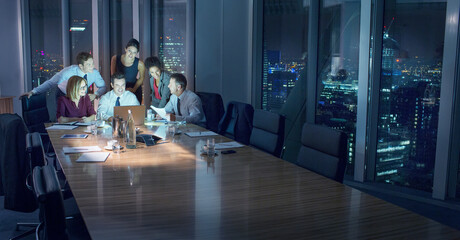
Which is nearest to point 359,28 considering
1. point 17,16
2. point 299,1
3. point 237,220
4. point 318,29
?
point 318,29

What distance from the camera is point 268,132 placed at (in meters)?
3.90

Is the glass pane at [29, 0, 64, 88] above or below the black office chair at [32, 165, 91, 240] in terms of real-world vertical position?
above

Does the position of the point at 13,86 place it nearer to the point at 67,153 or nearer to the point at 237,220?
the point at 67,153

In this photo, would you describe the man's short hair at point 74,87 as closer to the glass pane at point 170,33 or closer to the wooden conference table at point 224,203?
the wooden conference table at point 224,203

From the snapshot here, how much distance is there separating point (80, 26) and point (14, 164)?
19.2ft

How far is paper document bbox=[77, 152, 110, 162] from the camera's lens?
298 cm

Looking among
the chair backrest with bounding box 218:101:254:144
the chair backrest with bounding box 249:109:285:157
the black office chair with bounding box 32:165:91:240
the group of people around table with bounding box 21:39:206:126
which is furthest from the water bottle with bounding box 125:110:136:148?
the black office chair with bounding box 32:165:91:240

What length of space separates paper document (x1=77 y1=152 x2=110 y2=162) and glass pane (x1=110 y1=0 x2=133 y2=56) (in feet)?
17.2

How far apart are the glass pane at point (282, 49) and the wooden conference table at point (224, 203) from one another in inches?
137

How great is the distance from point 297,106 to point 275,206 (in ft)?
14.4

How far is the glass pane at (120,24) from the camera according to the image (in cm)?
801

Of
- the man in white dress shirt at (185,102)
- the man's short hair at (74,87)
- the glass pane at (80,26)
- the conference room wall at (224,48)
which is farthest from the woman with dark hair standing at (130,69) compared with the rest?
the man's short hair at (74,87)

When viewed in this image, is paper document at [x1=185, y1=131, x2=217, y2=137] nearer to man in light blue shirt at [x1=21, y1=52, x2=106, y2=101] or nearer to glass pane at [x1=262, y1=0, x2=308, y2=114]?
glass pane at [x1=262, y1=0, x2=308, y2=114]

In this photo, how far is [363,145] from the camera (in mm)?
5184
